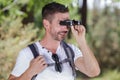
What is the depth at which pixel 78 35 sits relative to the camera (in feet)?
6.11

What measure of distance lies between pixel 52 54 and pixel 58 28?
0.46 ft

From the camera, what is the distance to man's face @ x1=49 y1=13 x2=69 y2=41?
6.32ft

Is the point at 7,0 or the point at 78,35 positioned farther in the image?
the point at 7,0

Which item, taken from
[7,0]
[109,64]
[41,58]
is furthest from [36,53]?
[109,64]

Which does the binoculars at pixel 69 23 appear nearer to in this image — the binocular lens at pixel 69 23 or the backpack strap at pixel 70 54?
the binocular lens at pixel 69 23

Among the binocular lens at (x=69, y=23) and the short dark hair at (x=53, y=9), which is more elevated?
the short dark hair at (x=53, y=9)

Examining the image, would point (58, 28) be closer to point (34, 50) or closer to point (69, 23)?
point (69, 23)

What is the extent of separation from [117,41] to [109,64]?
33 cm

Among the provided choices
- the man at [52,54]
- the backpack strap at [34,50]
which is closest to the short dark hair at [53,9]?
the man at [52,54]

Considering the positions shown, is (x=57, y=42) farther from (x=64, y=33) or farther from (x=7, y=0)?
(x=7, y=0)

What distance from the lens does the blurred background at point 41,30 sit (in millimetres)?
2975

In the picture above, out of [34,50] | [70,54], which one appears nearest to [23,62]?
[34,50]

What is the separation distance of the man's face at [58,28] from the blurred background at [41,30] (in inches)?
21.7

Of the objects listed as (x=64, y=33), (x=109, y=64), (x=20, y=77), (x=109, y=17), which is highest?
(x=64, y=33)
